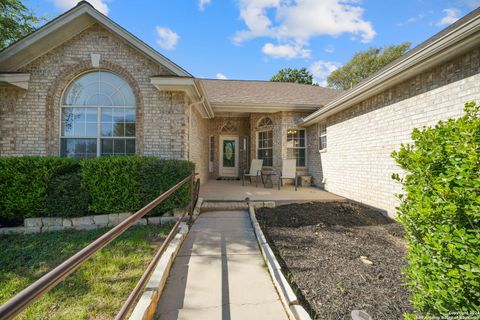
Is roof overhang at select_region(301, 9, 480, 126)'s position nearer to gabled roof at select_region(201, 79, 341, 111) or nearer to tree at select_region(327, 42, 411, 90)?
gabled roof at select_region(201, 79, 341, 111)

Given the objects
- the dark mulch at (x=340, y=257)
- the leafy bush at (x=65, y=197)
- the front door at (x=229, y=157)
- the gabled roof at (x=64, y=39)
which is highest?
the gabled roof at (x=64, y=39)

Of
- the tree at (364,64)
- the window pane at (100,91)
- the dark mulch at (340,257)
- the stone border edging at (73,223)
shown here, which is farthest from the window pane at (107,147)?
the tree at (364,64)

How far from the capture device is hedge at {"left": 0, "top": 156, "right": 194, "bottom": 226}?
15.2 feet

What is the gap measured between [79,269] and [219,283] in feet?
6.66

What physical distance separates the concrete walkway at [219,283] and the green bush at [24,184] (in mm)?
3414

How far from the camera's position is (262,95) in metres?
10.6

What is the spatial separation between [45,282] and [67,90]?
23.1 feet

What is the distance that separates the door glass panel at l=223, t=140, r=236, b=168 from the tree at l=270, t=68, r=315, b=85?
22713mm

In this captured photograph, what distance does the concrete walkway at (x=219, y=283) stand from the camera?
6.95 ft

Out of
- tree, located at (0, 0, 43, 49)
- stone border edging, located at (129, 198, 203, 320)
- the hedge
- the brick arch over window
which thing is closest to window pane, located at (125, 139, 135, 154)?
the brick arch over window

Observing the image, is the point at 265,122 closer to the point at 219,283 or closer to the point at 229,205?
the point at 229,205

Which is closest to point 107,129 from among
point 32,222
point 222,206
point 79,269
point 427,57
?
point 32,222

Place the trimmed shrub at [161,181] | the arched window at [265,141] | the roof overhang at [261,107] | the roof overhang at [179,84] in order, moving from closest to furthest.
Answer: the trimmed shrub at [161,181], the roof overhang at [179,84], the roof overhang at [261,107], the arched window at [265,141]

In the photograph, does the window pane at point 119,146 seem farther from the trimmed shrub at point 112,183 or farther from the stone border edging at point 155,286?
the stone border edging at point 155,286
